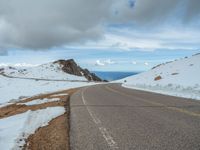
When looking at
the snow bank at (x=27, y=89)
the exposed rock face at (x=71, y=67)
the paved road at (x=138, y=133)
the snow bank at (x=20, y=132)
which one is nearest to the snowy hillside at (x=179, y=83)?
the paved road at (x=138, y=133)

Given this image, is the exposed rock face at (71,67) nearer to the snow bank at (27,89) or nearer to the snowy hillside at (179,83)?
the snow bank at (27,89)

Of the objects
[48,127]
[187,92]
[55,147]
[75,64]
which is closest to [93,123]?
[48,127]

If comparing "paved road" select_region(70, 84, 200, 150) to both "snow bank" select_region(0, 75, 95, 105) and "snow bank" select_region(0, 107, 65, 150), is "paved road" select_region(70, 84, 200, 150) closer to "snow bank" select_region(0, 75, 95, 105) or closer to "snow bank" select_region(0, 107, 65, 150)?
"snow bank" select_region(0, 107, 65, 150)

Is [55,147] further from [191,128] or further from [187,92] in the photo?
[187,92]

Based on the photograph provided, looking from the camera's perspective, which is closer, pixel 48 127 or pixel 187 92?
pixel 48 127

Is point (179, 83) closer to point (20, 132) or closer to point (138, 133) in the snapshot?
point (138, 133)

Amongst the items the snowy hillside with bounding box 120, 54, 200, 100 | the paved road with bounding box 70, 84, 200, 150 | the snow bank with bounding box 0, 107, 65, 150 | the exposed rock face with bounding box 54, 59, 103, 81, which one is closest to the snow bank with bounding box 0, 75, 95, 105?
the snowy hillside with bounding box 120, 54, 200, 100

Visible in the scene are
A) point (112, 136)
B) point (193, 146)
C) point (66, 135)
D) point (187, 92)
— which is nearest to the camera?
point (193, 146)

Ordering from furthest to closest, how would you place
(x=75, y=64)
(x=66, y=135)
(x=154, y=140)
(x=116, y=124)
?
1. (x=75, y=64)
2. (x=116, y=124)
3. (x=66, y=135)
4. (x=154, y=140)

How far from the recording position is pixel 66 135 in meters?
7.40

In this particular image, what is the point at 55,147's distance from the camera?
20.3 feet

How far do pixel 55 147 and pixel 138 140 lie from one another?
204cm

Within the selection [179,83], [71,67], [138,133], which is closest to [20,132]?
[138,133]

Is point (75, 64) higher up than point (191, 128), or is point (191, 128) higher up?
point (75, 64)
